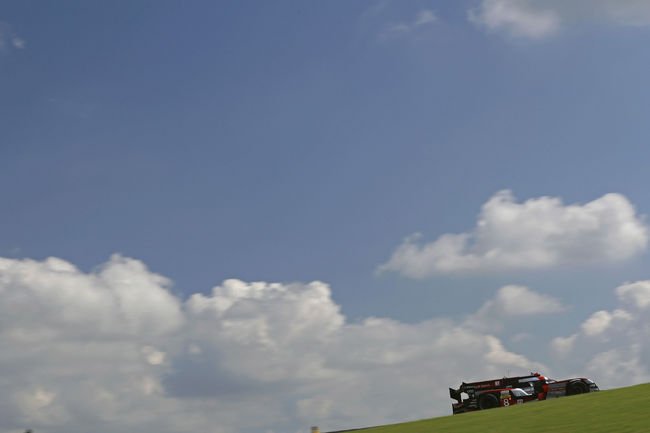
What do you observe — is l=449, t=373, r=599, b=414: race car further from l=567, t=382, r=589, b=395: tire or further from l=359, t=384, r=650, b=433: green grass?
l=359, t=384, r=650, b=433: green grass

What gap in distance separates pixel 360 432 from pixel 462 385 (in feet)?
52.2

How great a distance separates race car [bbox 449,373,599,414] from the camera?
47312mm

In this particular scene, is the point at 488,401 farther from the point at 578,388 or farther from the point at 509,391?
the point at 578,388

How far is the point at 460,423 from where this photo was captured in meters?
32.9

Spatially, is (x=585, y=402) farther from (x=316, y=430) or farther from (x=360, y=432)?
(x=316, y=430)

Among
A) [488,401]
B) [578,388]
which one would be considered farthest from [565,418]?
[488,401]

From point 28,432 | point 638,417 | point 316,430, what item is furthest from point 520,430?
point 28,432

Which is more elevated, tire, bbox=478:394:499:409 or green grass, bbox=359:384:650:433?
tire, bbox=478:394:499:409

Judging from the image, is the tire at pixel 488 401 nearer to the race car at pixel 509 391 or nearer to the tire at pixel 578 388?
the race car at pixel 509 391

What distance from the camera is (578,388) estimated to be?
4625cm

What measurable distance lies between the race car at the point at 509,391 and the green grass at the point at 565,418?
10.3 m

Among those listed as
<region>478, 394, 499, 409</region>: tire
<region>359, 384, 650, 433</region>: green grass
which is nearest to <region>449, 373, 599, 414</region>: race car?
<region>478, 394, 499, 409</region>: tire

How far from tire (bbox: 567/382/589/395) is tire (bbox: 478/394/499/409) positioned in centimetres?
428

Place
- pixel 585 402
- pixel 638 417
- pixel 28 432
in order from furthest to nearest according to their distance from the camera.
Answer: pixel 585 402 → pixel 28 432 → pixel 638 417
